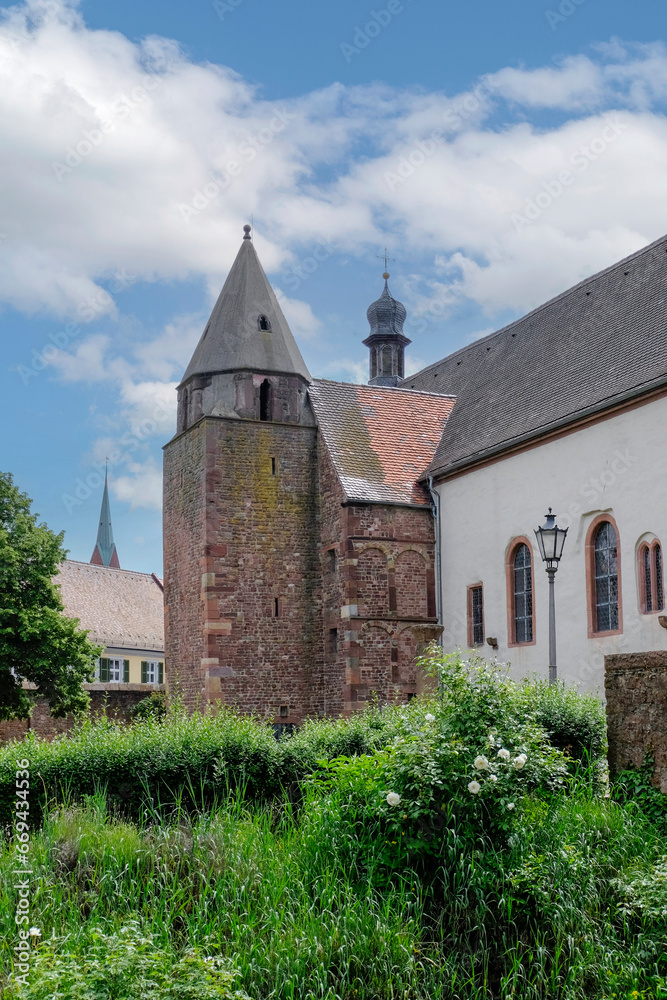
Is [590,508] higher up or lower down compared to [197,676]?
higher up

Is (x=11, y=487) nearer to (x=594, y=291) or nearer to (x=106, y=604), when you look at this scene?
(x=594, y=291)

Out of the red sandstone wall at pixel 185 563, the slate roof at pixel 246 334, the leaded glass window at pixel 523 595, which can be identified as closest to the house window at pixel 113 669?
the red sandstone wall at pixel 185 563

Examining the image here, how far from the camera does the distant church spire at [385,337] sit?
→ 1795 inches

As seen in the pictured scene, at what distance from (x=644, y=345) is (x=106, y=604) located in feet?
108

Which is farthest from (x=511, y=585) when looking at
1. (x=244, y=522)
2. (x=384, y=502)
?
(x=244, y=522)

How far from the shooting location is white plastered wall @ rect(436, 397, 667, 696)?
1956cm

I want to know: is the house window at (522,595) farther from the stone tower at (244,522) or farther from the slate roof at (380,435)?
the stone tower at (244,522)

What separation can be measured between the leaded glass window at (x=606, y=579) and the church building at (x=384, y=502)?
0.04 m

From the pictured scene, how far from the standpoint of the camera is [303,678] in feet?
85.9

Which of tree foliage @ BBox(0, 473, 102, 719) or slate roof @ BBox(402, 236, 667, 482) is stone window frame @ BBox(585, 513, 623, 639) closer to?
slate roof @ BBox(402, 236, 667, 482)

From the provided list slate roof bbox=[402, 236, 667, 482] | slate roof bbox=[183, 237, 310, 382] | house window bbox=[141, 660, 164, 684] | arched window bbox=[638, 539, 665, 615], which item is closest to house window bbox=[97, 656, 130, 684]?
house window bbox=[141, 660, 164, 684]

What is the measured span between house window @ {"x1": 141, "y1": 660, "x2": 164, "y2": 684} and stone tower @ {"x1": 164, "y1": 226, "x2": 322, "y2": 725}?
21.1 m

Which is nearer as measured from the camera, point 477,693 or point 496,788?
point 496,788

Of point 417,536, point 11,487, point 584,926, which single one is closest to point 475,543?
point 417,536
